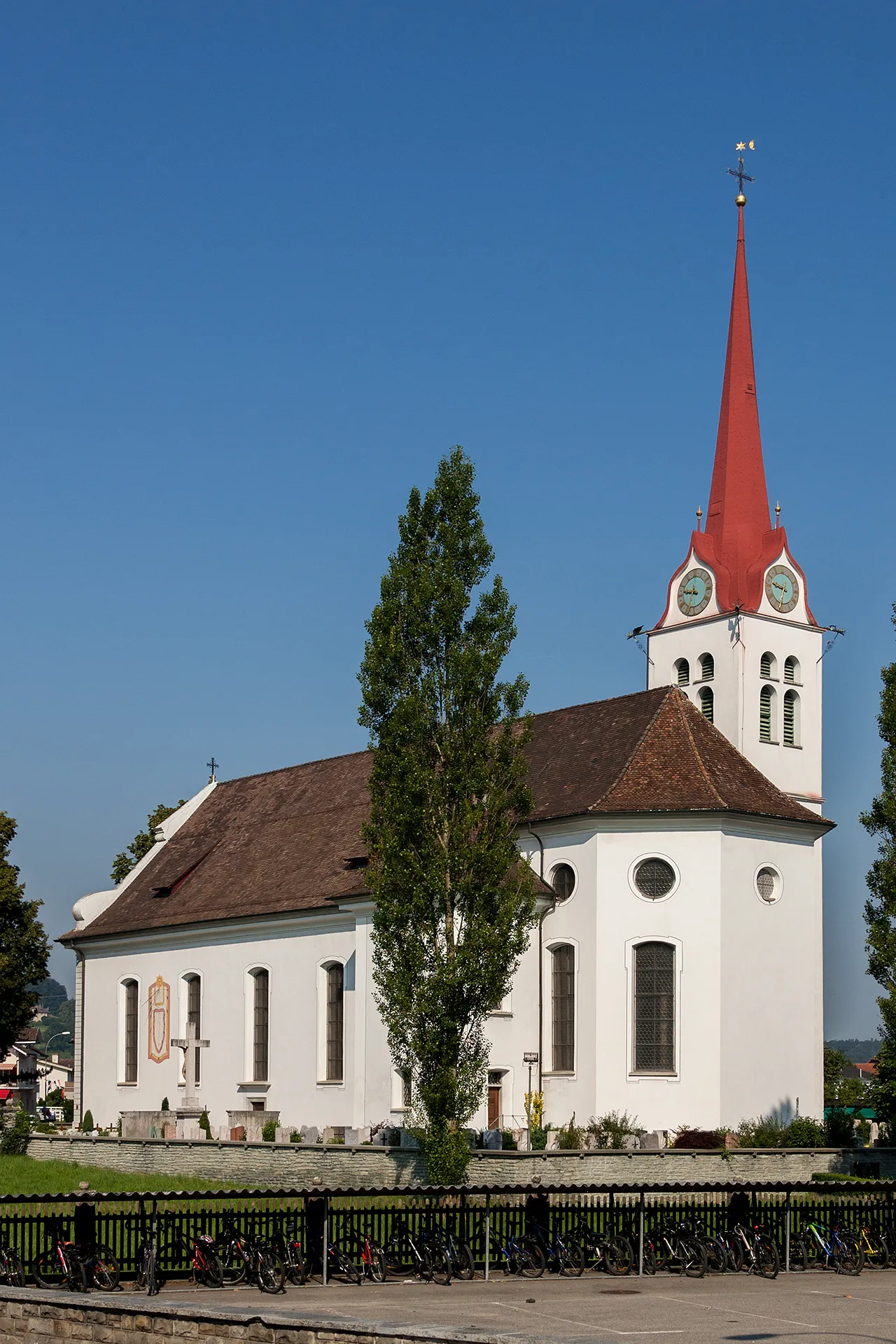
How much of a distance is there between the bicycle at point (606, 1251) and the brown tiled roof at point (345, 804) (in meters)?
16.9

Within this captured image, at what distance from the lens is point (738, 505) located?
6209 cm

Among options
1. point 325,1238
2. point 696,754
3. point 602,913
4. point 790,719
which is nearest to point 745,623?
point 790,719

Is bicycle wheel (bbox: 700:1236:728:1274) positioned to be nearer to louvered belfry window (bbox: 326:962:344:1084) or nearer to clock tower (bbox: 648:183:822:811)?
louvered belfry window (bbox: 326:962:344:1084)

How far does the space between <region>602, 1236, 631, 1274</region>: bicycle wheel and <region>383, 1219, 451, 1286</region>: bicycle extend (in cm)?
249

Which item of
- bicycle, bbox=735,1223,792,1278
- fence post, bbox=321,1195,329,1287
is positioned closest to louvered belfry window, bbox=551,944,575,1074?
bicycle, bbox=735,1223,792,1278

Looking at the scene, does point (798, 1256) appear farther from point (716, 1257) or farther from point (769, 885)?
point (769, 885)

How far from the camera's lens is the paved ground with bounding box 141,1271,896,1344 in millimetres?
18859

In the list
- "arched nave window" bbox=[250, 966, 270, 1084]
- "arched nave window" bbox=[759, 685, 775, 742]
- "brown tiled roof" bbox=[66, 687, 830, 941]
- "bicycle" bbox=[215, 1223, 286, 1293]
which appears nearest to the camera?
"bicycle" bbox=[215, 1223, 286, 1293]

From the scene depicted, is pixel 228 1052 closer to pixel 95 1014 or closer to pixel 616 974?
pixel 95 1014

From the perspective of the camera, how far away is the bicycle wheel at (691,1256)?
974 inches

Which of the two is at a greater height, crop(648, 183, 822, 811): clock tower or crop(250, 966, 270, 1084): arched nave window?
crop(648, 183, 822, 811): clock tower

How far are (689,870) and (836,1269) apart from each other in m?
18.7

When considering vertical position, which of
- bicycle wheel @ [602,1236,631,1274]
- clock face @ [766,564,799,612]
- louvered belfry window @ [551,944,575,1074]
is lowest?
bicycle wheel @ [602,1236,631,1274]

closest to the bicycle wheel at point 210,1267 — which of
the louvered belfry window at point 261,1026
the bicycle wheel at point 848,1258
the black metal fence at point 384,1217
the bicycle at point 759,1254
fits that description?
the black metal fence at point 384,1217
